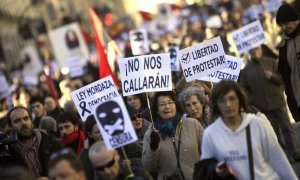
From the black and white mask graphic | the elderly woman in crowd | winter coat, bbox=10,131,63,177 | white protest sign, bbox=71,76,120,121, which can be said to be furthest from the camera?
the black and white mask graphic

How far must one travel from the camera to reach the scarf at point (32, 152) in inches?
359

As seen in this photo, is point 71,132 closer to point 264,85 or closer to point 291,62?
point 291,62

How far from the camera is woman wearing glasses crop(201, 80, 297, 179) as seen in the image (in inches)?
249

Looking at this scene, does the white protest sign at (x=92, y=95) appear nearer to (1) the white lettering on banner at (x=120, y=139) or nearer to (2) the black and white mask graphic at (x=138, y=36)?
(1) the white lettering on banner at (x=120, y=139)

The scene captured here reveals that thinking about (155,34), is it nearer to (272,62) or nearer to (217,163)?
(272,62)

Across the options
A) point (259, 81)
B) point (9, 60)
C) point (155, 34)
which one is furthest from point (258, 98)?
point (9, 60)

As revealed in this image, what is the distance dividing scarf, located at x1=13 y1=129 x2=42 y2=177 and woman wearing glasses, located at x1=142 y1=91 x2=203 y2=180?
1504 millimetres

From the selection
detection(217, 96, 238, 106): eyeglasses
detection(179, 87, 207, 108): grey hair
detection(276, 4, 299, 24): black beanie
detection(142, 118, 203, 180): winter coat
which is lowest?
detection(142, 118, 203, 180): winter coat

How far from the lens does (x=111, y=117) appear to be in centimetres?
722

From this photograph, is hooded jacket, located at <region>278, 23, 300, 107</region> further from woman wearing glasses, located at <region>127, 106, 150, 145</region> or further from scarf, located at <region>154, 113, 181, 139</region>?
scarf, located at <region>154, 113, 181, 139</region>

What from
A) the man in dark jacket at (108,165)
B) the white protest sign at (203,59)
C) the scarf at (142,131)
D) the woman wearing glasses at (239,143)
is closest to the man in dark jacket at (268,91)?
the white protest sign at (203,59)

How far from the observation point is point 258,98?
12406mm

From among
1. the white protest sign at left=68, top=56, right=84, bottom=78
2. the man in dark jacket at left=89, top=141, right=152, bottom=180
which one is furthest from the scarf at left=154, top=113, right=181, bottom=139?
the white protest sign at left=68, top=56, right=84, bottom=78

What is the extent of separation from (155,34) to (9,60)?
2016 centimetres
